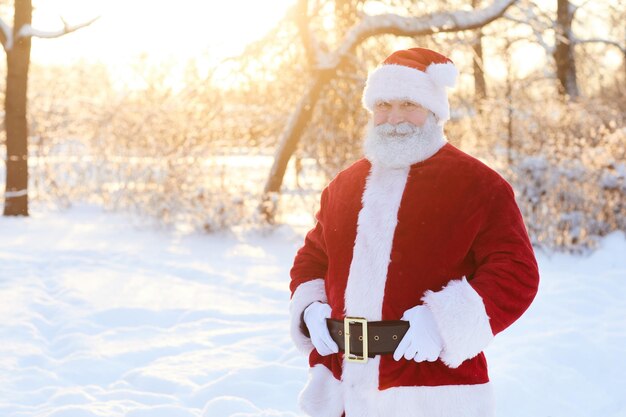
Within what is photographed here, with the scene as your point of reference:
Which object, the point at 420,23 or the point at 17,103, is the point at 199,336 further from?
the point at 17,103

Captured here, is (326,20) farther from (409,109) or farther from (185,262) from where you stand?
(409,109)

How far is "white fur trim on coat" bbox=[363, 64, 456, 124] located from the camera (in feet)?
7.28

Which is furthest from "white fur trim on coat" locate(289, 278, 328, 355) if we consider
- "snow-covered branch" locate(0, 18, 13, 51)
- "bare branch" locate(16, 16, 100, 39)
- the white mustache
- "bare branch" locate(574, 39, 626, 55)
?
"bare branch" locate(574, 39, 626, 55)

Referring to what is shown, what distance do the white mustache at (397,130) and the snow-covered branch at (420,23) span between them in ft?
25.5

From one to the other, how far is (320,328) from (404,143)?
0.59 m

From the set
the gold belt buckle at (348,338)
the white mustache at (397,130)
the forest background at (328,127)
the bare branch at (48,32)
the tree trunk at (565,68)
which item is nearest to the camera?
the gold belt buckle at (348,338)

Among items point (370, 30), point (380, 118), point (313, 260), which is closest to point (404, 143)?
point (380, 118)

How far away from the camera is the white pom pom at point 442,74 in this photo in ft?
7.43

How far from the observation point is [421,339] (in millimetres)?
1977

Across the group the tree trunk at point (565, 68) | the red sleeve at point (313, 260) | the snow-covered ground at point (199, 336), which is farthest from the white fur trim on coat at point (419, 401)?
the tree trunk at point (565, 68)

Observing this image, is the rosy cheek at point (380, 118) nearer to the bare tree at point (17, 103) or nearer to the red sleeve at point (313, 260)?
the red sleeve at point (313, 260)

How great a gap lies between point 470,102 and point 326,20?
2358 millimetres

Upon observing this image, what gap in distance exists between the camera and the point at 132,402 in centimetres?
416

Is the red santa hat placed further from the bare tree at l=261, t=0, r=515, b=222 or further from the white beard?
the bare tree at l=261, t=0, r=515, b=222
